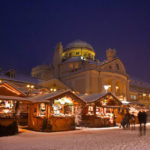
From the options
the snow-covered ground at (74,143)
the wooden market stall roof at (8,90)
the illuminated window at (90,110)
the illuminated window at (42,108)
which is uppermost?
the wooden market stall roof at (8,90)

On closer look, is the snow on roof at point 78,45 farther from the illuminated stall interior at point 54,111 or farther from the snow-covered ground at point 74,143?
the snow-covered ground at point 74,143

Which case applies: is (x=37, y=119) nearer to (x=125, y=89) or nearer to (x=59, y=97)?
(x=59, y=97)

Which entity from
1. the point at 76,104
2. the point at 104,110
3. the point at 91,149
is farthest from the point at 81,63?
the point at 91,149

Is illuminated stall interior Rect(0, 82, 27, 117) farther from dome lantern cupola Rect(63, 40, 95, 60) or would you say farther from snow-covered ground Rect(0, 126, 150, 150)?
dome lantern cupola Rect(63, 40, 95, 60)

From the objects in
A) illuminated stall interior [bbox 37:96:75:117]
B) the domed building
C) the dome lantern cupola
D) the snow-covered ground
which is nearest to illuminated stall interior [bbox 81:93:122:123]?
illuminated stall interior [bbox 37:96:75:117]

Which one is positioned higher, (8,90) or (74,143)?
(8,90)

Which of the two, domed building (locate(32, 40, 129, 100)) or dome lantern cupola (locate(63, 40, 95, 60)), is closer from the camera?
domed building (locate(32, 40, 129, 100))

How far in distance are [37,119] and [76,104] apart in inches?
171

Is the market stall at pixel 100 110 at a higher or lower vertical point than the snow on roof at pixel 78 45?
lower

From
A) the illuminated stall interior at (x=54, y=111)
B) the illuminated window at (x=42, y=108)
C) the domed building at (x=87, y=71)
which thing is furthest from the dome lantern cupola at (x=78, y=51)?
the illuminated window at (x=42, y=108)

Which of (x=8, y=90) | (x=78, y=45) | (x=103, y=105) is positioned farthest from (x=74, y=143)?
(x=78, y=45)

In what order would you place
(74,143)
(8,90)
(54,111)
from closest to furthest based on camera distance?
(74,143)
(8,90)
(54,111)

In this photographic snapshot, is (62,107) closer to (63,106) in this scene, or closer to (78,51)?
(63,106)

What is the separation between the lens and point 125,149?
376 inches
